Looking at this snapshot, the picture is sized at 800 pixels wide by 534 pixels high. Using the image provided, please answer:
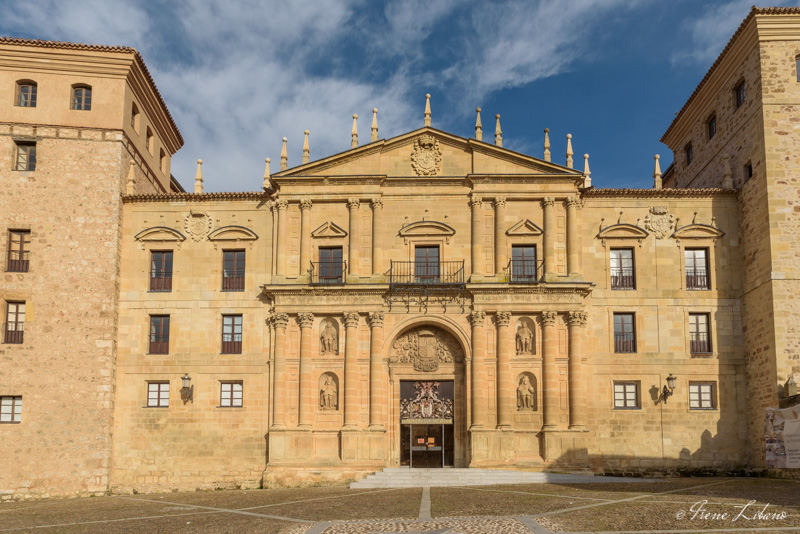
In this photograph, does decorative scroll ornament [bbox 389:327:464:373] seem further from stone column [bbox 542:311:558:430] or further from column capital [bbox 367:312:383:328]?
stone column [bbox 542:311:558:430]

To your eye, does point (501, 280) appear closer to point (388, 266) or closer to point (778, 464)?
point (388, 266)

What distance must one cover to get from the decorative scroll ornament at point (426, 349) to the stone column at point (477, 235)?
293cm

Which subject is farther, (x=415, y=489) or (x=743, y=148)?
(x=743, y=148)

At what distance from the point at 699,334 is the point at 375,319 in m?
12.6

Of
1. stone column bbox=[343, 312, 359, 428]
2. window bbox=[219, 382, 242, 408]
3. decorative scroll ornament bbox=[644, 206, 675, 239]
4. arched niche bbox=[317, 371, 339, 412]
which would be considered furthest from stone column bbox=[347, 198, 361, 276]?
decorative scroll ornament bbox=[644, 206, 675, 239]

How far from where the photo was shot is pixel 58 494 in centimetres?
2808

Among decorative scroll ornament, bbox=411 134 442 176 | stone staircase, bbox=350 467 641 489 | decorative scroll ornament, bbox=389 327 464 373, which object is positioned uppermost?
decorative scroll ornament, bbox=411 134 442 176

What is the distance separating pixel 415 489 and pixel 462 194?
11842mm

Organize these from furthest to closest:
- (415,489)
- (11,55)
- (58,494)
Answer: (11,55)
(58,494)
(415,489)

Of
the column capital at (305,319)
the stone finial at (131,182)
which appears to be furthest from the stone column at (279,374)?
the stone finial at (131,182)

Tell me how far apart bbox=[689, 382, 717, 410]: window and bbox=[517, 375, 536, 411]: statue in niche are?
6.11 meters

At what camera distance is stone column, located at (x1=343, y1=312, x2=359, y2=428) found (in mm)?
29578

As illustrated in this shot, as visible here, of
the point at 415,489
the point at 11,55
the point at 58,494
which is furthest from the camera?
the point at 11,55

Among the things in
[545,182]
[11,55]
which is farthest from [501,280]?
[11,55]
